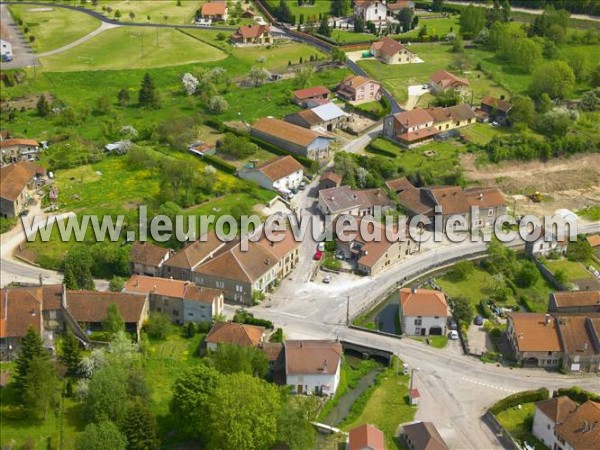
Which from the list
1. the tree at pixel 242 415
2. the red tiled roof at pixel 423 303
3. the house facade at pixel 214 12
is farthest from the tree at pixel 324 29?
the tree at pixel 242 415

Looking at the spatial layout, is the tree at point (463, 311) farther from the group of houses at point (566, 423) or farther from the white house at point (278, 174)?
the white house at point (278, 174)

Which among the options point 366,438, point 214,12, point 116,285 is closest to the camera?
point 366,438

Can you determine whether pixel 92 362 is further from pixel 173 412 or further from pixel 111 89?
pixel 111 89

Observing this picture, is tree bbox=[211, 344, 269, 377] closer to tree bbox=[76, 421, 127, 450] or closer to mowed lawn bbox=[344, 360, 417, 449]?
mowed lawn bbox=[344, 360, 417, 449]

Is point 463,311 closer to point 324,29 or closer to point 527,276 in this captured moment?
point 527,276

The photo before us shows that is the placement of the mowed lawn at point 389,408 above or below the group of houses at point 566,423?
below

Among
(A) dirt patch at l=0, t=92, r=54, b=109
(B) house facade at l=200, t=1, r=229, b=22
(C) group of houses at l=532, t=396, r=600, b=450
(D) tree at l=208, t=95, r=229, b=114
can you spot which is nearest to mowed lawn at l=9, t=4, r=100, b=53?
(B) house facade at l=200, t=1, r=229, b=22

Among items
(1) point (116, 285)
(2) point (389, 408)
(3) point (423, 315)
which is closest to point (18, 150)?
(1) point (116, 285)

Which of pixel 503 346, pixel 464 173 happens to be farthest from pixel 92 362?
pixel 464 173
